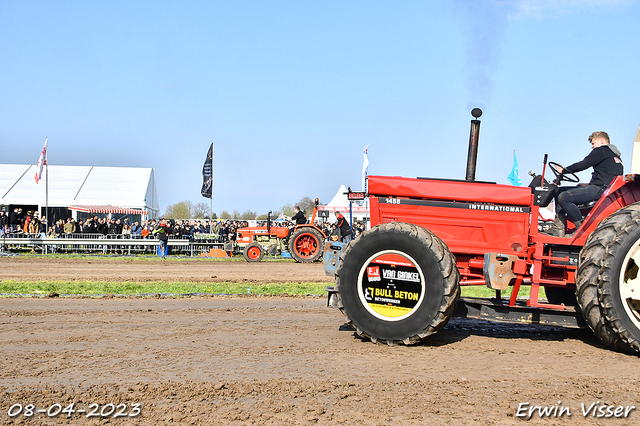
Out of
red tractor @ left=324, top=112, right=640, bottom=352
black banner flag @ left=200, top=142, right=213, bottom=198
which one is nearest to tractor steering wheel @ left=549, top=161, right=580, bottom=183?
red tractor @ left=324, top=112, right=640, bottom=352

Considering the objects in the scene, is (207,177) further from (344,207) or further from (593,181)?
Result: (593,181)

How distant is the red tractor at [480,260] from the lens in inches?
193

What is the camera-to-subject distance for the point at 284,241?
21.0 meters

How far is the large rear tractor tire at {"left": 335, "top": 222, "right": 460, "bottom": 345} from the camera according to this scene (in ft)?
16.7

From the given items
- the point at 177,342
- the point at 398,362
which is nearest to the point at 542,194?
the point at 398,362

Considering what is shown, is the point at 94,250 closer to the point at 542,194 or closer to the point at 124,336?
the point at 124,336

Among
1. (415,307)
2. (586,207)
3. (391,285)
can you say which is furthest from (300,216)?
(415,307)

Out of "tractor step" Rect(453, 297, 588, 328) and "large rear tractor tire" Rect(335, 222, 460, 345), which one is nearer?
"large rear tractor tire" Rect(335, 222, 460, 345)

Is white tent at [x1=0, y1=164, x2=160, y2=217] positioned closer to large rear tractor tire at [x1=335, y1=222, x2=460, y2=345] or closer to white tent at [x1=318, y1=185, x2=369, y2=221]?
white tent at [x1=318, y1=185, x2=369, y2=221]

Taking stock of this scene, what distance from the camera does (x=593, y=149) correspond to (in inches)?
235

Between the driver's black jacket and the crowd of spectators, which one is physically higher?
the driver's black jacket

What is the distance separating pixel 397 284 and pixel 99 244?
21336 mm

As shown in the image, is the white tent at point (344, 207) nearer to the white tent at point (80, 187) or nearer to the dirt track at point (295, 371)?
the white tent at point (80, 187)

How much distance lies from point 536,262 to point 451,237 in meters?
0.90
